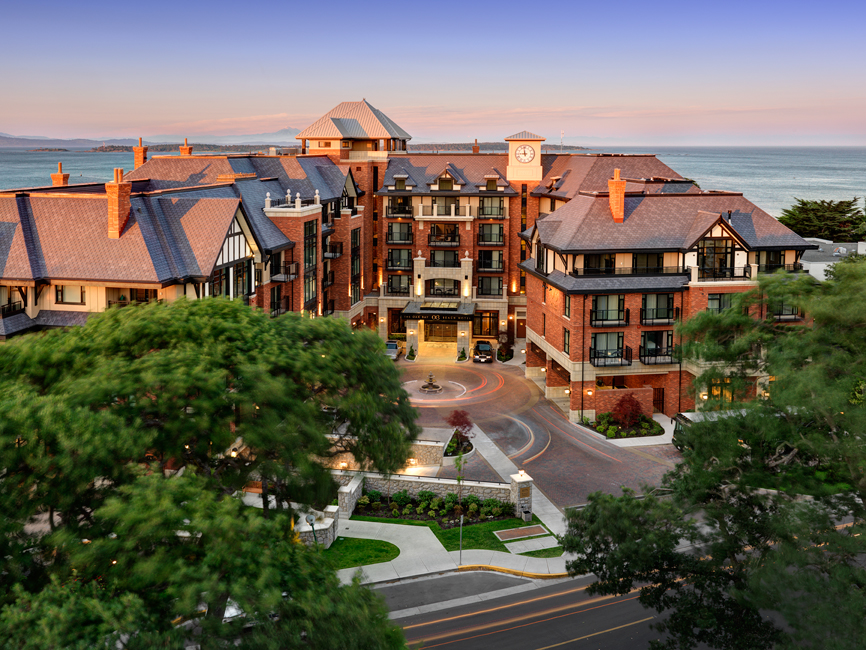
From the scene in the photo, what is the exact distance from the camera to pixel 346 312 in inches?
2506

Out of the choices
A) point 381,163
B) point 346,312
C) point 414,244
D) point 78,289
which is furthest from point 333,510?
point 381,163

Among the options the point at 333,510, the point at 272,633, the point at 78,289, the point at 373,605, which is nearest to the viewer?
the point at 272,633

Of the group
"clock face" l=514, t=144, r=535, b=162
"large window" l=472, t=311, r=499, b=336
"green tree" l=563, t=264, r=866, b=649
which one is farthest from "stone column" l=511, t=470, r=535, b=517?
"clock face" l=514, t=144, r=535, b=162

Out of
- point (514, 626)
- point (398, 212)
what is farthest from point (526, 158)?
point (514, 626)

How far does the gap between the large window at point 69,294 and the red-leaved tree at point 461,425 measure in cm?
1971

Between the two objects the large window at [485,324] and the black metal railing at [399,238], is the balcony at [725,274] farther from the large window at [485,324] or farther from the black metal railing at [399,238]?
the black metal railing at [399,238]

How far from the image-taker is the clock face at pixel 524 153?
2803 inches

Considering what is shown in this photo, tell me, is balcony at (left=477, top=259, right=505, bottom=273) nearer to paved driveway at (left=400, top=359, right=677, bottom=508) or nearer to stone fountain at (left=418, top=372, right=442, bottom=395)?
paved driveway at (left=400, top=359, right=677, bottom=508)

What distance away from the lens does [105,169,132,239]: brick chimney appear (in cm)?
3781

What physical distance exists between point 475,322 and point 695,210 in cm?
2649

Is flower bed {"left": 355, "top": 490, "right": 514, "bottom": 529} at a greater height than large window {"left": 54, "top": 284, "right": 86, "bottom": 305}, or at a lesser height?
lesser

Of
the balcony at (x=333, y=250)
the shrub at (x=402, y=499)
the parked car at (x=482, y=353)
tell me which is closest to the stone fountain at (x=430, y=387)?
the parked car at (x=482, y=353)

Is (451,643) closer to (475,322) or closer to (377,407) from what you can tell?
(377,407)

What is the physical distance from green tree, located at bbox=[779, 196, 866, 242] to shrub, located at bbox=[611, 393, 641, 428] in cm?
5082
